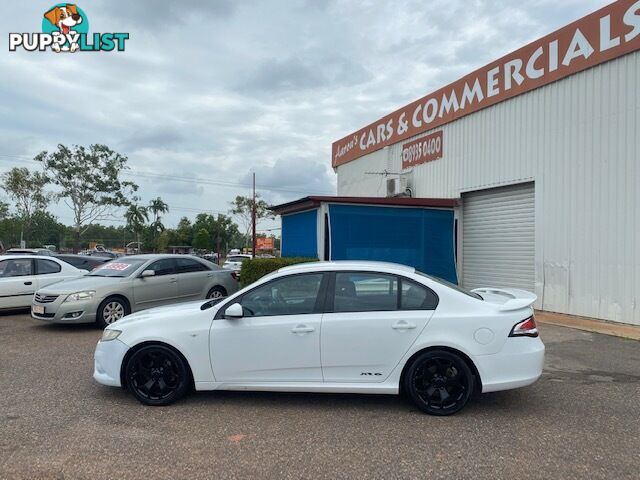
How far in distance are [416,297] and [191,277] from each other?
706cm

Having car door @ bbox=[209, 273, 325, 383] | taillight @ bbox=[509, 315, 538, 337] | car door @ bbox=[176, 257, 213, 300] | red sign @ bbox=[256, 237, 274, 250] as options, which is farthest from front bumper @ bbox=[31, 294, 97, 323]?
red sign @ bbox=[256, 237, 274, 250]

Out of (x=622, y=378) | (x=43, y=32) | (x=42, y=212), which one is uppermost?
(x=43, y=32)

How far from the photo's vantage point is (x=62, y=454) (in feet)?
12.8

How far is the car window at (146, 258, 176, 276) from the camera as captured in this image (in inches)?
410

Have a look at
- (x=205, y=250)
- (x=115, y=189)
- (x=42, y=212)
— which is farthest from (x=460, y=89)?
(x=205, y=250)

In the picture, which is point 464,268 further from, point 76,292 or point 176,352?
point 176,352

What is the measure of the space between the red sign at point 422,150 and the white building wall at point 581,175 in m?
2.38

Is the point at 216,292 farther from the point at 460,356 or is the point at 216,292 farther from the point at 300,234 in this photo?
the point at 460,356

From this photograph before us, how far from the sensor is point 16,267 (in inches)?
449

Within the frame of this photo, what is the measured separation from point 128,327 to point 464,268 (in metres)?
12.6

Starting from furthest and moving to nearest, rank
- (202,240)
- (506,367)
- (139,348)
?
(202,240)
(139,348)
(506,367)

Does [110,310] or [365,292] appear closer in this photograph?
[365,292]

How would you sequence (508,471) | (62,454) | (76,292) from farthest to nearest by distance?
(76,292) → (62,454) → (508,471)

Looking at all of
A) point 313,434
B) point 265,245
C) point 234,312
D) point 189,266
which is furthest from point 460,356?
point 265,245
